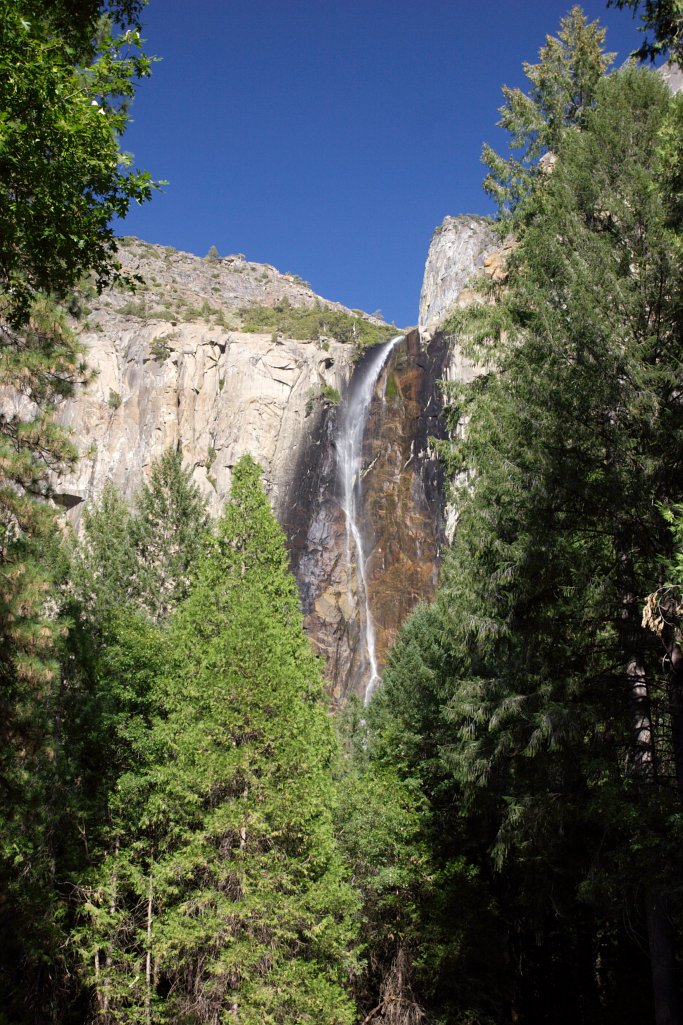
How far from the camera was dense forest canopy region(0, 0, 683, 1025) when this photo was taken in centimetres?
788

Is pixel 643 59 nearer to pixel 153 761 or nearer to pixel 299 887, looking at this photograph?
pixel 299 887

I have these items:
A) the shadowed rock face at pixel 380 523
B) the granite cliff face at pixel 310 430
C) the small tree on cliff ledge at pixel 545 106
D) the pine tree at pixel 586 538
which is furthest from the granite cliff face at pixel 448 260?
the pine tree at pixel 586 538

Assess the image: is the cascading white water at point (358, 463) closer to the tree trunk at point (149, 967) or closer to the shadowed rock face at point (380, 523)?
the shadowed rock face at point (380, 523)

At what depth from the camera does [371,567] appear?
37969 millimetres

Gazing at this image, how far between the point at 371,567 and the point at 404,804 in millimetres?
21898

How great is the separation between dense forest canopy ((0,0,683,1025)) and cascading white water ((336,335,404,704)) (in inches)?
790

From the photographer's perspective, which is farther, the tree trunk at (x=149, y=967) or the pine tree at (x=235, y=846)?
the tree trunk at (x=149, y=967)

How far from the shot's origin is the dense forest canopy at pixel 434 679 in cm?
788

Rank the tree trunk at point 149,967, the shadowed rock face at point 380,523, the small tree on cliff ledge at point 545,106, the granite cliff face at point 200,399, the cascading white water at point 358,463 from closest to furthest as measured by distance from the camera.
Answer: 1. the tree trunk at point 149,967
2. the small tree on cliff ledge at point 545,106
3. the shadowed rock face at point 380,523
4. the cascading white water at point 358,463
5. the granite cliff face at point 200,399

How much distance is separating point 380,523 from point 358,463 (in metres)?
4.00

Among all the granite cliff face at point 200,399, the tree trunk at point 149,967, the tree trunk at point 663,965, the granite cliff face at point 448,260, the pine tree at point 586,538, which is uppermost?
the granite cliff face at point 448,260

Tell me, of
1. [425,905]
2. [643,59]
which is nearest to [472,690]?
[425,905]

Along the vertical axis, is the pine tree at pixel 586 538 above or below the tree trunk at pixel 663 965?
above

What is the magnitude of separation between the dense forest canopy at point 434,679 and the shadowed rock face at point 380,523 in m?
19.7
